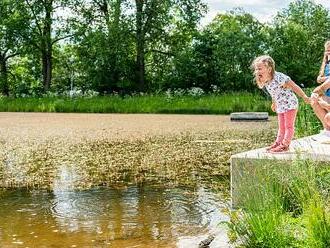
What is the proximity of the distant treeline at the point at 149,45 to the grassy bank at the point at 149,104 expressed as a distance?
304 cm

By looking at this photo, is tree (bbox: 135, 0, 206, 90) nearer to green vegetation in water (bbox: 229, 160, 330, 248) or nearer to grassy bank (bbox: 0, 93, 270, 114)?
grassy bank (bbox: 0, 93, 270, 114)

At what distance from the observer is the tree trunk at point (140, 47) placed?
29.7 metres

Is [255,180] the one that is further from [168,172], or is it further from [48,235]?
[168,172]

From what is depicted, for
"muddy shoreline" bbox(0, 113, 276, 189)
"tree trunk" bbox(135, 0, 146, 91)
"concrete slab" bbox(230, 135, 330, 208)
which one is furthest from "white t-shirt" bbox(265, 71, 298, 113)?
"tree trunk" bbox(135, 0, 146, 91)

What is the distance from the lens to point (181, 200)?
6.14 metres

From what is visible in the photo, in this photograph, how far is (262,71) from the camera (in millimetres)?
5379

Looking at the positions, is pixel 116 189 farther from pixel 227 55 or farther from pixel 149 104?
pixel 227 55

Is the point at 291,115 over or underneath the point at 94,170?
over

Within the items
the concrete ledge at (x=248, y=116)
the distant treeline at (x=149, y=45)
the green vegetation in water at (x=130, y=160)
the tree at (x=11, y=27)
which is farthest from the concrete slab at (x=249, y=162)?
the tree at (x=11, y=27)

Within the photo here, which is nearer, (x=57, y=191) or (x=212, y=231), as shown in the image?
(x=212, y=231)

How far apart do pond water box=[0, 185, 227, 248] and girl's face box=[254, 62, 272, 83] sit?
45.7 inches

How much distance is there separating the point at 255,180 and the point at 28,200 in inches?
95.5

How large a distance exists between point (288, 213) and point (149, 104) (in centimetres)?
1883

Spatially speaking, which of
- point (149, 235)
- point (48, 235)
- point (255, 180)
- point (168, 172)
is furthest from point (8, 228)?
point (168, 172)
